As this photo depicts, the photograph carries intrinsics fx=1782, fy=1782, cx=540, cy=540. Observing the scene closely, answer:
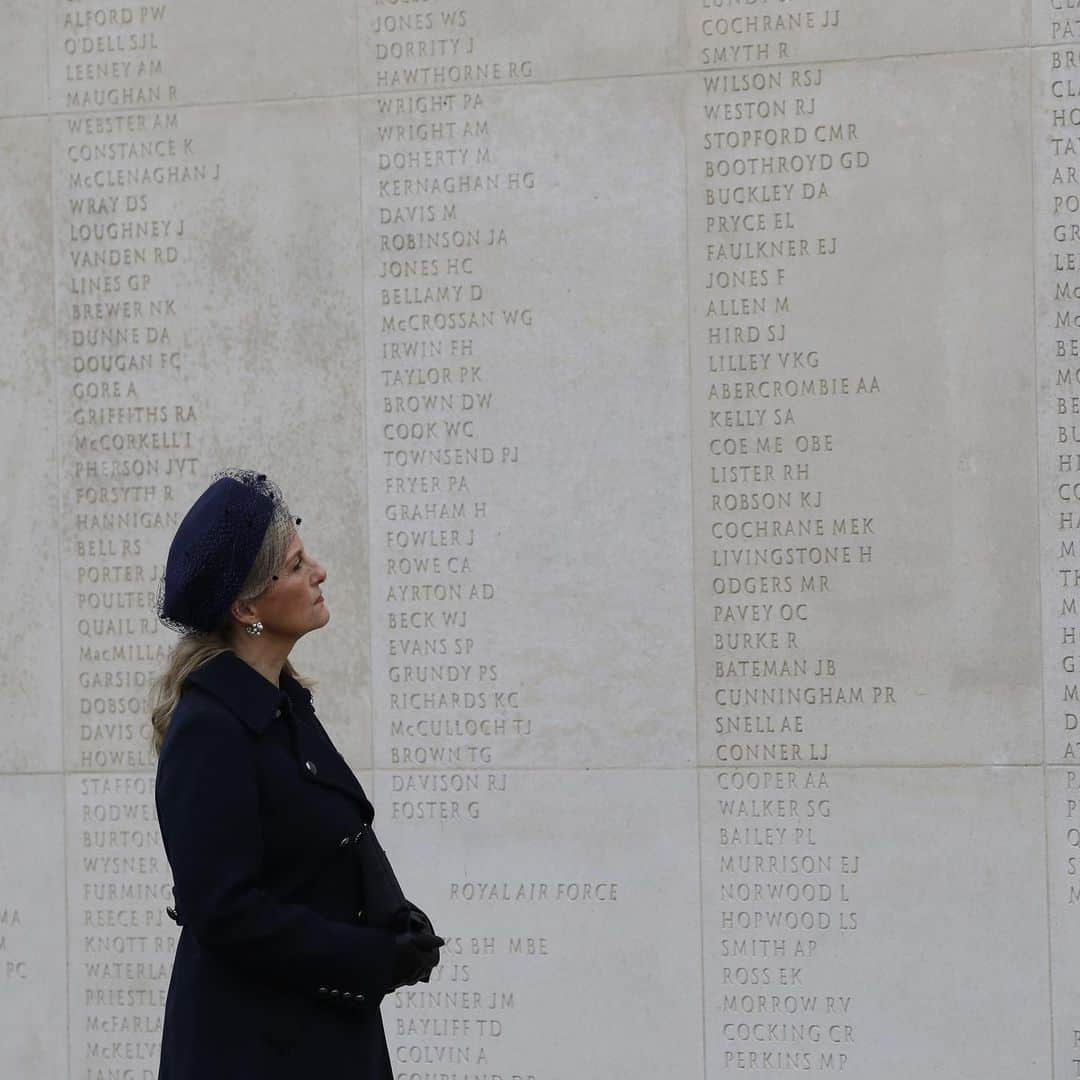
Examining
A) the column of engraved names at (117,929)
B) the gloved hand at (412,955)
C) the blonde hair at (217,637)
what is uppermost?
the blonde hair at (217,637)

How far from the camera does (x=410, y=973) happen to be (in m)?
3.66

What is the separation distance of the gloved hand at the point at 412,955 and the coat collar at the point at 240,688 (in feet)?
1.74

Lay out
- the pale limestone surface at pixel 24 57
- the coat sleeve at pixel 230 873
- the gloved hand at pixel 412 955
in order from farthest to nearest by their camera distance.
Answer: the pale limestone surface at pixel 24 57 → the gloved hand at pixel 412 955 → the coat sleeve at pixel 230 873

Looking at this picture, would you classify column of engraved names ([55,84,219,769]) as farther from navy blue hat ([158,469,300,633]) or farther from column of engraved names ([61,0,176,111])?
navy blue hat ([158,469,300,633])

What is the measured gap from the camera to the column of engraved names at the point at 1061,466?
579cm

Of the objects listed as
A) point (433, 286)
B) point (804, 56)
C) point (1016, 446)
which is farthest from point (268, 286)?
point (1016, 446)

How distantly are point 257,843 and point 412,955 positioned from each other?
1.44 feet

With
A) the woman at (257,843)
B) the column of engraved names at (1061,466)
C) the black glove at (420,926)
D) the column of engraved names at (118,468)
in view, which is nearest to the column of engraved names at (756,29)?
the column of engraved names at (1061,466)

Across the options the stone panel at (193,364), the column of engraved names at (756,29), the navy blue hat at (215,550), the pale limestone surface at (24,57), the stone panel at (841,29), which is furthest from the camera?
the pale limestone surface at (24,57)

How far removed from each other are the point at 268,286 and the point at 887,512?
7.54 feet

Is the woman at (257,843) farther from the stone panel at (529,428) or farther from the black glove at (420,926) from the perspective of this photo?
the stone panel at (529,428)

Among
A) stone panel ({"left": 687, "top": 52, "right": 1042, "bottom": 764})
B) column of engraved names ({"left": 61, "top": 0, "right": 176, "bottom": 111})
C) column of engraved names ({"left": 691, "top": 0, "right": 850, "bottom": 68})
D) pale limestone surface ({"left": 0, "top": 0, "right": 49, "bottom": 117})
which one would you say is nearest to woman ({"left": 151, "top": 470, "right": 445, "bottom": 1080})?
stone panel ({"left": 687, "top": 52, "right": 1042, "bottom": 764})

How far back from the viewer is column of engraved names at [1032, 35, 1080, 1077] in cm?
579

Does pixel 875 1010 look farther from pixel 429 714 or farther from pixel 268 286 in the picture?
pixel 268 286
